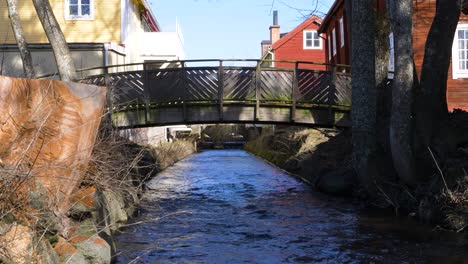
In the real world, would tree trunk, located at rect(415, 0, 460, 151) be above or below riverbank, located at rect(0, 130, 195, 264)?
above

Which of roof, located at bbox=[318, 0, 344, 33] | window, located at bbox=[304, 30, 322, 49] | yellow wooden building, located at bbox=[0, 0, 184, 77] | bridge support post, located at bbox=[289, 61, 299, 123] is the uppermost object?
window, located at bbox=[304, 30, 322, 49]

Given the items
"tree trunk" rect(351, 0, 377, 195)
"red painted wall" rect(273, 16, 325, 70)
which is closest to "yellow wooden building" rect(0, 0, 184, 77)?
"tree trunk" rect(351, 0, 377, 195)

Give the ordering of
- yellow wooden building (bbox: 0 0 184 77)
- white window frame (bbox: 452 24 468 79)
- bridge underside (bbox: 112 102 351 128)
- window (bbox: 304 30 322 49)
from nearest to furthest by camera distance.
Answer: bridge underside (bbox: 112 102 351 128) → white window frame (bbox: 452 24 468 79) → yellow wooden building (bbox: 0 0 184 77) → window (bbox: 304 30 322 49)

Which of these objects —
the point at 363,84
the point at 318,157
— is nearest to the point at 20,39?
the point at 363,84

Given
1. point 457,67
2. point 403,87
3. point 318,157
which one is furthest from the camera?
point 457,67

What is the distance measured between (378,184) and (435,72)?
10.1 ft

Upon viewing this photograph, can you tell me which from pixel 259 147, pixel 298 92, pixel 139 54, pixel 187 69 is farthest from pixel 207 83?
pixel 259 147

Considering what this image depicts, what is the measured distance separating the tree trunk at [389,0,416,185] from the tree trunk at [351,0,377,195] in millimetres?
1935

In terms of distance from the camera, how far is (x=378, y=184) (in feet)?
49.8

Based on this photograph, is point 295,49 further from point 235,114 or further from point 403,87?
point 403,87

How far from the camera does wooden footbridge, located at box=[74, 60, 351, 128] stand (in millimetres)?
18781

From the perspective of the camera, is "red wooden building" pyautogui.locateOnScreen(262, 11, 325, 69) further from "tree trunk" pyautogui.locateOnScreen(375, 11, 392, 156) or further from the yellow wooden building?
"tree trunk" pyautogui.locateOnScreen(375, 11, 392, 156)

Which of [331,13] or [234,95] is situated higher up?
[331,13]

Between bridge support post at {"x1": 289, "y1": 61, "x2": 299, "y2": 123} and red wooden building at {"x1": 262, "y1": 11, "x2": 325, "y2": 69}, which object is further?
red wooden building at {"x1": 262, "y1": 11, "x2": 325, "y2": 69}
